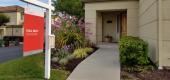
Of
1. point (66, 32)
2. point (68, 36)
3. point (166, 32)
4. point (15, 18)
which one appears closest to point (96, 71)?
point (166, 32)

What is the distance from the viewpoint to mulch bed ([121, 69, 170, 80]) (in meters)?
8.90

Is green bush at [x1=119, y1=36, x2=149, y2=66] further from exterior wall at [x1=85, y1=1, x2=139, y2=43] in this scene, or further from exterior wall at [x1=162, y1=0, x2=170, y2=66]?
exterior wall at [x1=85, y1=1, x2=139, y2=43]

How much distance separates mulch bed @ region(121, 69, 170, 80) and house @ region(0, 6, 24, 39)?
1339 inches

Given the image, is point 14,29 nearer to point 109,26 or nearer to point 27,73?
point 109,26

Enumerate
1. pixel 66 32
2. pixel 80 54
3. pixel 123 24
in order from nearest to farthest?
pixel 80 54, pixel 66 32, pixel 123 24

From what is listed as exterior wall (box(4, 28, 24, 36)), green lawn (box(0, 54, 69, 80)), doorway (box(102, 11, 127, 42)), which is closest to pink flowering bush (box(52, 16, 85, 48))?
green lawn (box(0, 54, 69, 80))

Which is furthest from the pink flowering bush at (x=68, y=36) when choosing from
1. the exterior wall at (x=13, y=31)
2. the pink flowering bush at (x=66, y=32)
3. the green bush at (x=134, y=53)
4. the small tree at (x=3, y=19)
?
the exterior wall at (x=13, y=31)

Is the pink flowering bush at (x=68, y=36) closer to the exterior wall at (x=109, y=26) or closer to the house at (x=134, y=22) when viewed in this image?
the house at (x=134, y=22)

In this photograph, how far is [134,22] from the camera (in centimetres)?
1817

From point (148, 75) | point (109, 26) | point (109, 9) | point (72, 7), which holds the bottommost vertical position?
point (148, 75)

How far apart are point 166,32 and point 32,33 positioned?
5.00m

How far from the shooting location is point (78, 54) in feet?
42.5

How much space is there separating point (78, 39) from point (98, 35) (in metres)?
4.82

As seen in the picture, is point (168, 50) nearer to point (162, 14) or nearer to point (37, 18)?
point (162, 14)
